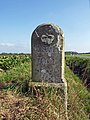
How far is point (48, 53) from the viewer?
5.89 meters

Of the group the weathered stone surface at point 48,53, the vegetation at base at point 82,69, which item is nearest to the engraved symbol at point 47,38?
the weathered stone surface at point 48,53

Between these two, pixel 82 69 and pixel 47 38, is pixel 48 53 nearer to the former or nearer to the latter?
pixel 47 38

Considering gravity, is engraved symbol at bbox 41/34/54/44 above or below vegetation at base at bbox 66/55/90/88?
above

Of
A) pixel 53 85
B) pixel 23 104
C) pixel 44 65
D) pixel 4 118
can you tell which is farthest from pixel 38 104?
pixel 44 65

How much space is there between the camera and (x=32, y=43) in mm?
5949

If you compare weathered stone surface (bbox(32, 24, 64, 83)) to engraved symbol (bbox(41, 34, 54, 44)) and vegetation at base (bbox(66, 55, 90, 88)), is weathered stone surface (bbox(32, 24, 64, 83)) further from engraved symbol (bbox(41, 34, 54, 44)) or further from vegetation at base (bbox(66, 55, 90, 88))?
vegetation at base (bbox(66, 55, 90, 88))

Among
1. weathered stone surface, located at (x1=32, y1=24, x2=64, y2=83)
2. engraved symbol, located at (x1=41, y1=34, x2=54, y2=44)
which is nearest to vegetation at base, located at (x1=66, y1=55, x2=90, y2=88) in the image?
weathered stone surface, located at (x1=32, y1=24, x2=64, y2=83)

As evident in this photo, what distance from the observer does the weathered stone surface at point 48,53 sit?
583cm

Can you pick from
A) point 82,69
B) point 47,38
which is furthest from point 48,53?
point 82,69

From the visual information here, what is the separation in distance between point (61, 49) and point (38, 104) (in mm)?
1838

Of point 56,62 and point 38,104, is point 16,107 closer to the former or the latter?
point 38,104

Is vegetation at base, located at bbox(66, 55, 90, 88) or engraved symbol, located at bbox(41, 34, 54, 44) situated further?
vegetation at base, located at bbox(66, 55, 90, 88)

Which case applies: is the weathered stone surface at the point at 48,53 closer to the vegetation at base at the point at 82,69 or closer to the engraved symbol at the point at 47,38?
the engraved symbol at the point at 47,38

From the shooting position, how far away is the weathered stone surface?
19.1 ft
